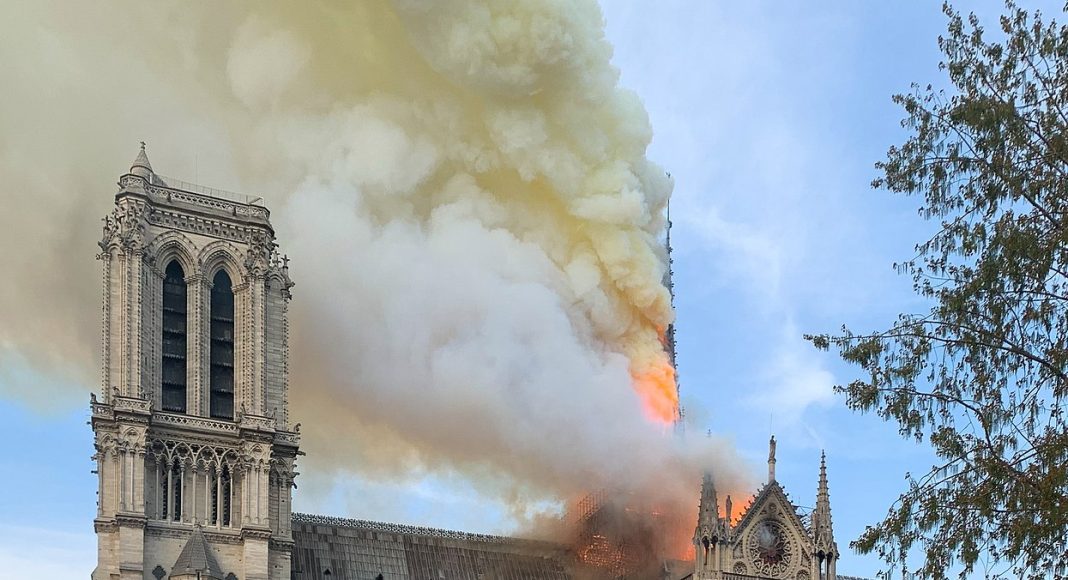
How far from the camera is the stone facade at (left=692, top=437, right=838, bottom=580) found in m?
92.3

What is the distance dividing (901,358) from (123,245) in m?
57.3

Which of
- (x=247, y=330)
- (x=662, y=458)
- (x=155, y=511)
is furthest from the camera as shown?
(x=662, y=458)

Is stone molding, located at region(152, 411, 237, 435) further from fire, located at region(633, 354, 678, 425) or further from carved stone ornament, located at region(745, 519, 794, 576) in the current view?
carved stone ornament, located at region(745, 519, 794, 576)

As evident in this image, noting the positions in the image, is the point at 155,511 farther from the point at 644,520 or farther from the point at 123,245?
the point at 644,520

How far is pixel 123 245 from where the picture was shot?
88.6m

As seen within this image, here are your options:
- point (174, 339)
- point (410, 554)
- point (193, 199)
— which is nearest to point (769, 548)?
point (410, 554)

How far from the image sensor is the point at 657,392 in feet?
330

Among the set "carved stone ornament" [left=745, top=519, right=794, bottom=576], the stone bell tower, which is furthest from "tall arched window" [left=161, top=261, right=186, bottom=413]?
"carved stone ornament" [left=745, top=519, right=794, bottom=576]

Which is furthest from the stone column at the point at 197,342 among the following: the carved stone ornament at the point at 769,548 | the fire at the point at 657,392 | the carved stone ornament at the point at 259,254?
the carved stone ornament at the point at 769,548

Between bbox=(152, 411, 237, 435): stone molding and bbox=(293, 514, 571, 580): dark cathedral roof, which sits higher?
bbox=(152, 411, 237, 435): stone molding

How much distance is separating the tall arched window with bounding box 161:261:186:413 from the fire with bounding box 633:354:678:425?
27.7 m

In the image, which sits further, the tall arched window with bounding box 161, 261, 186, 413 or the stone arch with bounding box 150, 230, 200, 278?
the stone arch with bounding box 150, 230, 200, 278

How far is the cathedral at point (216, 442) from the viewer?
85.0 m

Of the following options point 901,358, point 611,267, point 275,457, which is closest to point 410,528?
point 275,457
